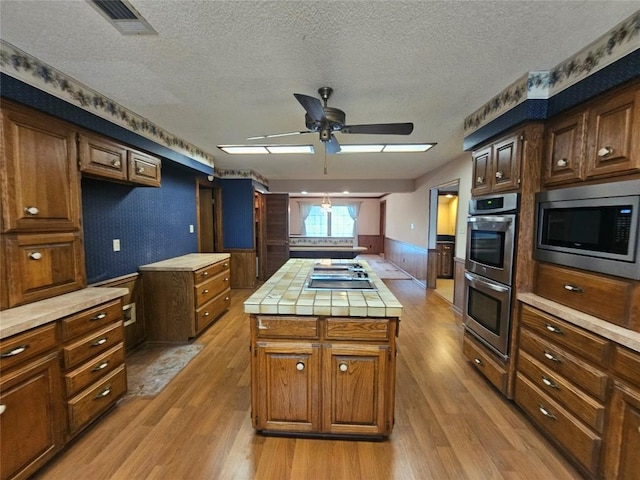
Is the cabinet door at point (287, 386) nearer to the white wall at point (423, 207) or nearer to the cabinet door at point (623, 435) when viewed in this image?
the cabinet door at point (623, 435)

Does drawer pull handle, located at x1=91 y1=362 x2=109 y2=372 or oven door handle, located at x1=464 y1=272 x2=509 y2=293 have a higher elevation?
oven door handle, located at x1=464 y1=272 x2=509 y2=293

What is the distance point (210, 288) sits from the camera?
11.8 ft

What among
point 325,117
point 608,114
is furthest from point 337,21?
point 608,114

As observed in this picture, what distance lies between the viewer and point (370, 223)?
1114 centimetres

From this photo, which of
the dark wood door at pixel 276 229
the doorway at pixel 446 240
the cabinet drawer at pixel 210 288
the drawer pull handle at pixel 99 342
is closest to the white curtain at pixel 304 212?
the dark wood door at pixel 276 229

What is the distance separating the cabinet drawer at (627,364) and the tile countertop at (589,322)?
4 centimetres

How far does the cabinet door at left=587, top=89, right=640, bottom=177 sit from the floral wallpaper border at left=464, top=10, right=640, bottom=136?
A: 243 mm

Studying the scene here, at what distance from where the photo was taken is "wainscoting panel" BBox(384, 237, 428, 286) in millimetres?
5894

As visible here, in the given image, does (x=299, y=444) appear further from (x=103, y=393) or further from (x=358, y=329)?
(x=103, y=393)

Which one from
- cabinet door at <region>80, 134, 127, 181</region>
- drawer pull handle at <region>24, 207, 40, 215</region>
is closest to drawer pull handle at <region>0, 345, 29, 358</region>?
drawer pull handle at <region>24, 207, 40, 215</region>

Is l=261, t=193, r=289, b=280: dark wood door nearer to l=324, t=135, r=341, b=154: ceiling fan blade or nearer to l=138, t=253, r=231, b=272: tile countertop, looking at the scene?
l=138, t=253, r=231, b=272: tile countertop

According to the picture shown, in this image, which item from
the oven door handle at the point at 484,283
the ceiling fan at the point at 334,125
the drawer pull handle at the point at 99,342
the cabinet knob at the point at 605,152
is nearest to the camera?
the cabinet knob at the point at 605,152

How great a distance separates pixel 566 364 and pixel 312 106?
2.15 metres

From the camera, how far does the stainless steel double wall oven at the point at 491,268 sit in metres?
2.11
